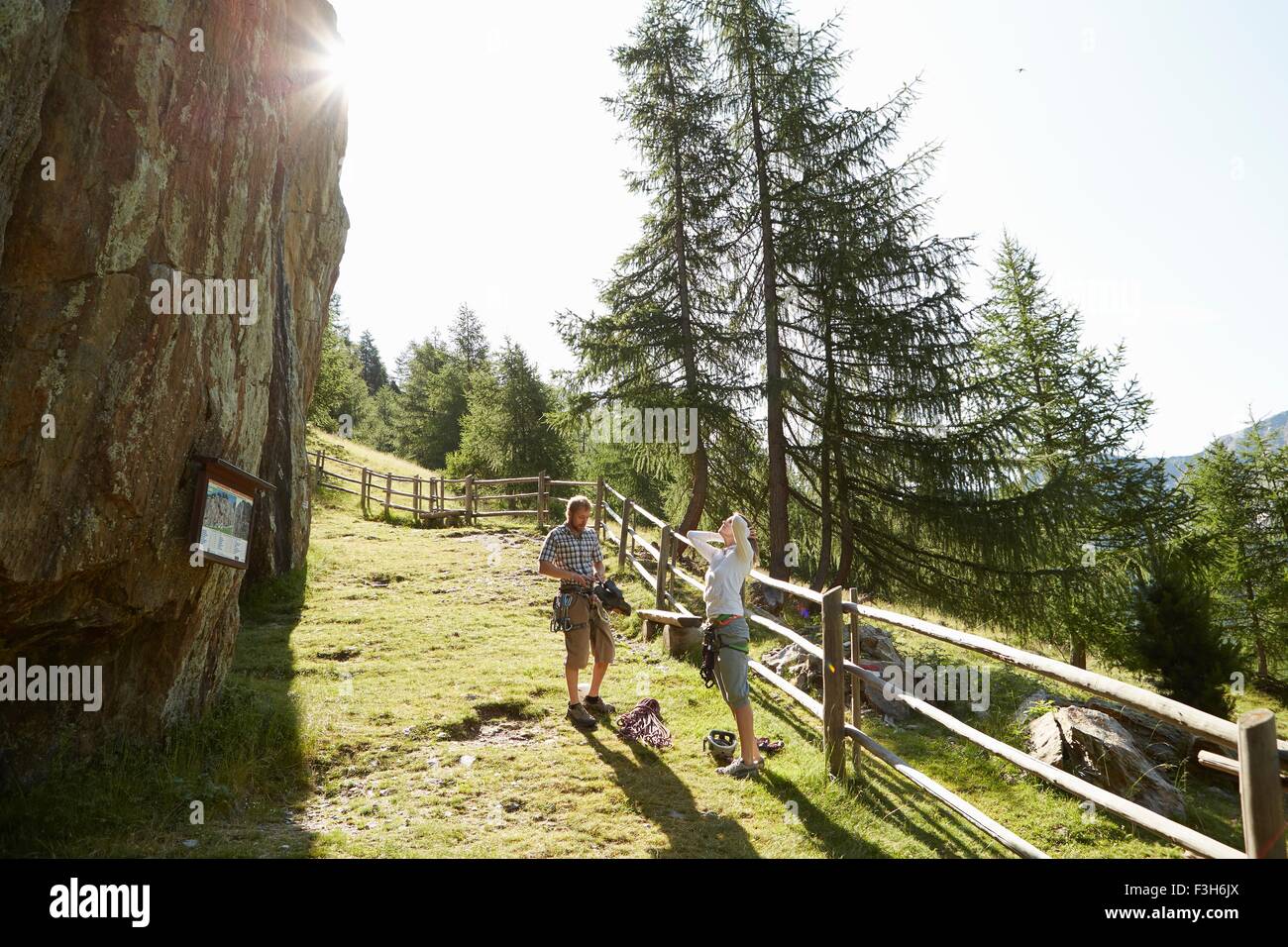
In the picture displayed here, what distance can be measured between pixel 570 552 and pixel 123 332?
11.8 ft

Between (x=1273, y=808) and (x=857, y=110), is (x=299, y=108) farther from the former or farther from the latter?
(x=1273, y=808)

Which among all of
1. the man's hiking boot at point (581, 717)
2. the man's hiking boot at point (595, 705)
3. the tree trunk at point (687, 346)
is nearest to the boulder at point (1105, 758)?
the man's hiking boot at point (595, 705)

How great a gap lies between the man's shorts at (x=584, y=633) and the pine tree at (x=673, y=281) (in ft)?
26.3

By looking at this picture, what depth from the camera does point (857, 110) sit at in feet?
44.1

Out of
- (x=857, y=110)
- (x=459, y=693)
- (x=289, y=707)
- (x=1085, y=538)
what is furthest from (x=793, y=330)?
(x=289, y=707)

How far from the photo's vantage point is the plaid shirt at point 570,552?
622 cm

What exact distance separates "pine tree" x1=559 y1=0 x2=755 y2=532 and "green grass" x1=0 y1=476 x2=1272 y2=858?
629 centimetres

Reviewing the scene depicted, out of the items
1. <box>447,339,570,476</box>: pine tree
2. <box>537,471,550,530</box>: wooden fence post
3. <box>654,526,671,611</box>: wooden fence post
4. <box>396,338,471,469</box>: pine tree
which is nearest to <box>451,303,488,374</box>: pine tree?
<box>396,338,471,469</box>: pine tree

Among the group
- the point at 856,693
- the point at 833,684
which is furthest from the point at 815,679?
the point at 833,684

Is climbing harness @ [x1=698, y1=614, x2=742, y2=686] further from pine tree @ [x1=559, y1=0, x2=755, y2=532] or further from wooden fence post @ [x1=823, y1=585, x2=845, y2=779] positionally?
pine tree @ [x1=559, y1=0, x2=755, y2=532]

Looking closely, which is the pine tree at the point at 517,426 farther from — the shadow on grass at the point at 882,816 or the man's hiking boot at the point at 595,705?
the shadow on grass at the point at 882,816

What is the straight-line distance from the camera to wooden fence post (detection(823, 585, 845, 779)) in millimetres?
5422

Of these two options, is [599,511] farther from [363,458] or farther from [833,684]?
[363,458]
